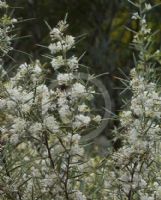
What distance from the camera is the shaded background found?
26.3 ft

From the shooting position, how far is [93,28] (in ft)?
29.0

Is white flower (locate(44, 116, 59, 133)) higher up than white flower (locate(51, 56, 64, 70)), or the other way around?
white flower (locate(51, 56, 64, 70))

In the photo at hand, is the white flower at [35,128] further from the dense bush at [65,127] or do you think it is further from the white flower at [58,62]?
the white flower at [58,62]

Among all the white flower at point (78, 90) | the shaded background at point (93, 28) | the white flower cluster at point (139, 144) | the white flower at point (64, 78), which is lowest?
the white flower cluster at point (139, 144)

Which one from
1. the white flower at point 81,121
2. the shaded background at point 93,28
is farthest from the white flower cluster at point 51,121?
the shaded background at point 93,28

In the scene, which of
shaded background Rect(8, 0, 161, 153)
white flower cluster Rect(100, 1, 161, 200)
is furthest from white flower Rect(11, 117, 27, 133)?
shaded background Rect(8, 0, 161, 153)

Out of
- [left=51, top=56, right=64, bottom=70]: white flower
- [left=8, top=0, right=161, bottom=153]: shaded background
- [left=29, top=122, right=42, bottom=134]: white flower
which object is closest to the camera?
[left=29, top=122, right=42, bottom=134]: white flower

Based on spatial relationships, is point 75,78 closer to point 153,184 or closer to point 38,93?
point 38,93

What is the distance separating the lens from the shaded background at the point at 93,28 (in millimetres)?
8016

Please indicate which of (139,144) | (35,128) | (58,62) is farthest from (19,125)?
(139,144)

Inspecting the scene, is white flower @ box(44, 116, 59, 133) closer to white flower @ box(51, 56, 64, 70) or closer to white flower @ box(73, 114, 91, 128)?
white flower @ box(73, 114, 91, 128)

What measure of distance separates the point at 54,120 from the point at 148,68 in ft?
1.69

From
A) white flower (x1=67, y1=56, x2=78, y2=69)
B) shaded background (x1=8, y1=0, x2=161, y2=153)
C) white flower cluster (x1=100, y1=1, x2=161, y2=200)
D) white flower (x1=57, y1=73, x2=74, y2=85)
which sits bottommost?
white flower cluster (x1=100, y1=1, x2=161, y2=200)

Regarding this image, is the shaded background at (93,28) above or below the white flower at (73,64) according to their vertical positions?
above
